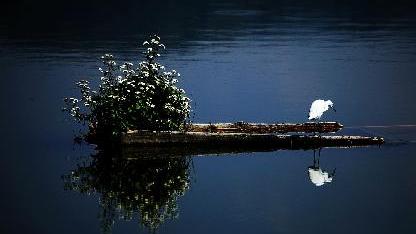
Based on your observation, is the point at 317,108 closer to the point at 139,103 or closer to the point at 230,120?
the point at 230,120

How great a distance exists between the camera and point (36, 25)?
81375 mm

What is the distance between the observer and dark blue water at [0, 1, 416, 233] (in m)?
22.3

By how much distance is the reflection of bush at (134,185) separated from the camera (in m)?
22.7

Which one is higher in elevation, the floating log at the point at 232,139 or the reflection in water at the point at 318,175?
the floating log at the point at 232,139

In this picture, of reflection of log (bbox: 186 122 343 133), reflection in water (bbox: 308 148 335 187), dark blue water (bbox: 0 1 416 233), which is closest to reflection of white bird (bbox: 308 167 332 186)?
reflection in water (bbox: 308 148 335 187)

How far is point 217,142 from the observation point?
2848cm

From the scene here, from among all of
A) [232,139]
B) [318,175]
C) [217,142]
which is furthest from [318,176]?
[217,142]

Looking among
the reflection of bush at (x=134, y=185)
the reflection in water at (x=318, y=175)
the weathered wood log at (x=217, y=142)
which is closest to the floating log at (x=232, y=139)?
the weathered wood log at (x=217, y=142)

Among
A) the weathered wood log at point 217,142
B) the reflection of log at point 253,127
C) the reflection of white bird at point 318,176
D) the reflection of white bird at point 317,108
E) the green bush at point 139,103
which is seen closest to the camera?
the reflection of white bird at point 318,176

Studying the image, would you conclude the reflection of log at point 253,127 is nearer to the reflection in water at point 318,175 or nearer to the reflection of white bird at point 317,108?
the reflection of white bird at point 317,108

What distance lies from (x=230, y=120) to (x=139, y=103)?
653 centimetres

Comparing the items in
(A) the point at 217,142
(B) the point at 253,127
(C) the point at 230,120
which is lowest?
(A) the point at 217,142

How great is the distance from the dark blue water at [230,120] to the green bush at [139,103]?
133 cm

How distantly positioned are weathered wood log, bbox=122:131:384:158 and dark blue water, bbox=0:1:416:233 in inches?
17.5
